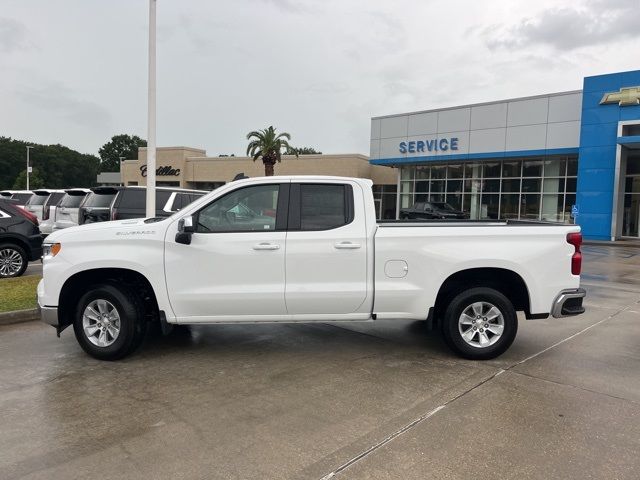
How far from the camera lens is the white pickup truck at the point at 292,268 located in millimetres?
5277

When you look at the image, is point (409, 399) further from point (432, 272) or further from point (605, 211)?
point (605, 211)

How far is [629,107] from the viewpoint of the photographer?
2538 centimetres

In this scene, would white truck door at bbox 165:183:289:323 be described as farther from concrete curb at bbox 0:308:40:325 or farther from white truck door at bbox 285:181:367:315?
concrete curb at bbox 0:308:40:325

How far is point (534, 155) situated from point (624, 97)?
508 cm

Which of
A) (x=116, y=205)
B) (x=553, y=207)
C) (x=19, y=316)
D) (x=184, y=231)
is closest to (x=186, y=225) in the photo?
(x=184, y=231)

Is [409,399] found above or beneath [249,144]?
beneath

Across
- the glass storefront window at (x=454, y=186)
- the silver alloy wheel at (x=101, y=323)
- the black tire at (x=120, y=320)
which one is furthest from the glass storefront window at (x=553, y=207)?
the silver alloy wheel at (x=101, y=323)

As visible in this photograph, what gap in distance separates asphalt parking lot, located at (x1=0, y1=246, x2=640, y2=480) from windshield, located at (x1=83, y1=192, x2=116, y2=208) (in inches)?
215

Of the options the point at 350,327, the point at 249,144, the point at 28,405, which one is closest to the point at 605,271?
the point at 350,327

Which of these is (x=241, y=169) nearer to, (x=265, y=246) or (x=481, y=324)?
(x=265, y=246)

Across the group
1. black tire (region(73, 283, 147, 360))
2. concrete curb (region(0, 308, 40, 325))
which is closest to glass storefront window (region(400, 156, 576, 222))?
concrete curb (region(0, 308, 40, 325))

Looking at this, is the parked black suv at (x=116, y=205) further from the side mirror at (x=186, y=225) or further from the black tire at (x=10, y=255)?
the side mirror at (x=186, y=225)

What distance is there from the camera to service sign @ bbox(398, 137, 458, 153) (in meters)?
31.2

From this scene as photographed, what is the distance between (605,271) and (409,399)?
11949mm
